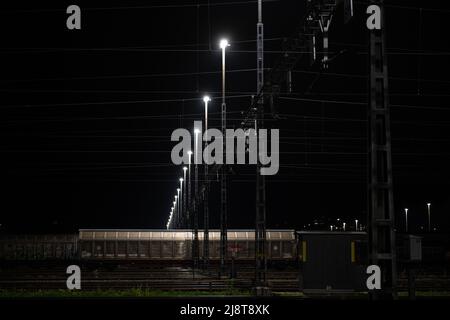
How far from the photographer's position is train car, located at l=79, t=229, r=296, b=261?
52.9 meters

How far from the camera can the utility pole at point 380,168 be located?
13.4m

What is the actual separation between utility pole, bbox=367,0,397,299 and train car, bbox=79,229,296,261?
130 feet

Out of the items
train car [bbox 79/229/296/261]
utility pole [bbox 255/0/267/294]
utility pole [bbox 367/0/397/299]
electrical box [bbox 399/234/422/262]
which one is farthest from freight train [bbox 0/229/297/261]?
utility pole [bbox 367/0/397/299]

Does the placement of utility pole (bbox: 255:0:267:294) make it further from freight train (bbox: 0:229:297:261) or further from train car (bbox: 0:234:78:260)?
train car (bbox: 0:234:78:260)

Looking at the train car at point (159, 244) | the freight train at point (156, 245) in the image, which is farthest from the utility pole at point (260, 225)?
the train car at point (159, 244)

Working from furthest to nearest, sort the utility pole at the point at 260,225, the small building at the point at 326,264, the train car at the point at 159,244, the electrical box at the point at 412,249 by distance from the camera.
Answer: the train car at the point at 159,244, the utility pole at the point at 260,225, the small building at the point at 326,264, the electrical box at the point at 412,249

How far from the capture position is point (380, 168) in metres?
13.7

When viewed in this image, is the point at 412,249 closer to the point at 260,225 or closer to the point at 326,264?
the point at 326,264

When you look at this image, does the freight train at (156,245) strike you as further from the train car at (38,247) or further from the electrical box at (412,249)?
the electrical box at (412,249)

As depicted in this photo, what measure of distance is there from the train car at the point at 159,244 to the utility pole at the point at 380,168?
39.5 m

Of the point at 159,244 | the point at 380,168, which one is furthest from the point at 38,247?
the point at 380,168

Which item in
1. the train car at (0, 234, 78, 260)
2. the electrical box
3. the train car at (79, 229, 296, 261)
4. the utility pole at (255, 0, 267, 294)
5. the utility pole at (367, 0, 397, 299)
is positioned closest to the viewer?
the utility pole at (367, 0, 397, 299)

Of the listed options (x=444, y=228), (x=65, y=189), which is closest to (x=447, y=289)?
(x=444, y=228)
